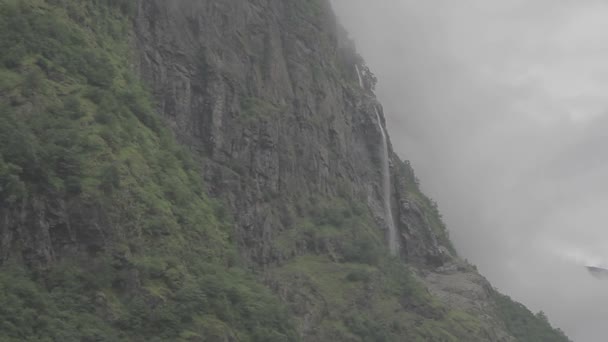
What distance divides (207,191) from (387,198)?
33991mm

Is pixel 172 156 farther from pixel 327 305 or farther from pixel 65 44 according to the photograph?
pixel 327 305

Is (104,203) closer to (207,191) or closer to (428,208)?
(207,191)

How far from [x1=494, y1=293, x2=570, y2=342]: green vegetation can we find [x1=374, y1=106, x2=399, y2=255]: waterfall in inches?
541

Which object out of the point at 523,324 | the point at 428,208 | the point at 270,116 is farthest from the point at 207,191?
the point at 428,208

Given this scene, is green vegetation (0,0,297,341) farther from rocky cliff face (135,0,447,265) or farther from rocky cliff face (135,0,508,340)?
rocky cliff face (135,0,508,340)

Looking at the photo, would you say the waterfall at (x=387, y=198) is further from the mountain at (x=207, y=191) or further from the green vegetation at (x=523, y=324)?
the green vegetation at (x=523, y=324)

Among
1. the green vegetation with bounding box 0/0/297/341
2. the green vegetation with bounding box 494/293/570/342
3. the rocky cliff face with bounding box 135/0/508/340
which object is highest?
the rocky cliff face with bounding box 135/0/508/340

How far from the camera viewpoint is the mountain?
38531mm

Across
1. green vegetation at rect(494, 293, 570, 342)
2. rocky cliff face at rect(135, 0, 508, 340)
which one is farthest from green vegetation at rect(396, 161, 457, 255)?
green vegetation at rect(494, 293, 570, 342)

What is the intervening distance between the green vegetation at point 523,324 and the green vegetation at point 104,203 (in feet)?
156

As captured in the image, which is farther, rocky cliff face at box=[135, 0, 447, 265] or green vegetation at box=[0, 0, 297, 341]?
rocky cliff face at box=[135, 0, 447, 265]

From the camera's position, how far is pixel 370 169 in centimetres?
8900

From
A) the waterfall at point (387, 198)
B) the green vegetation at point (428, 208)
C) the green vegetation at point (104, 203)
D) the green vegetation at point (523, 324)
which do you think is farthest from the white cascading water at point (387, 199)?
the green vegetation at point (104, 203)

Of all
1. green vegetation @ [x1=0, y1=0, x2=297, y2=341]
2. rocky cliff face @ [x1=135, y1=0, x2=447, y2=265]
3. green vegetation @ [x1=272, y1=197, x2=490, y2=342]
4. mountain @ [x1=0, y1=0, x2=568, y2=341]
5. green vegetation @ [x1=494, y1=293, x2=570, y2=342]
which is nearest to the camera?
green vegetation @ [x1=0, y1=0, x2=297, y2=341]
